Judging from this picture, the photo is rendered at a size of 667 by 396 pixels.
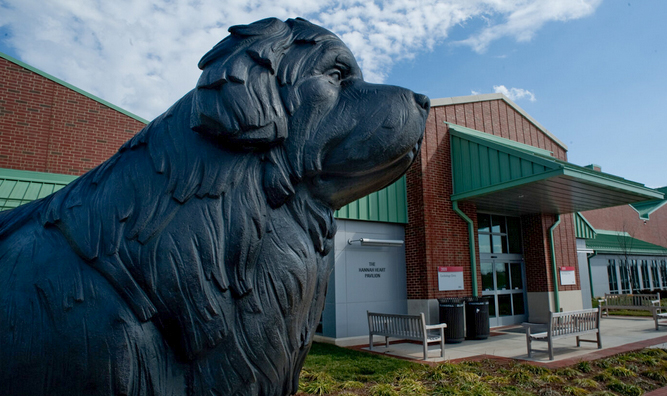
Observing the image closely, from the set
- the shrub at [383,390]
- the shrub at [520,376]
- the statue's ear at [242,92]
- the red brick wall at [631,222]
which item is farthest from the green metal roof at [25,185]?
the red brick wall at [631,222]

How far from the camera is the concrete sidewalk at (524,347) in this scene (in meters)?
9.61

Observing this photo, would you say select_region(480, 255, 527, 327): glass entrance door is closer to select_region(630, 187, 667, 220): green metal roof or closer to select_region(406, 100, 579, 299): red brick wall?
select_region(406, 100, 579, 299): red brick wall

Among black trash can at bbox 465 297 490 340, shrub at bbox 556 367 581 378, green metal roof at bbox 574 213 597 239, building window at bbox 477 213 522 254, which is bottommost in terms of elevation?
shrub at bbox 556 367 581 378

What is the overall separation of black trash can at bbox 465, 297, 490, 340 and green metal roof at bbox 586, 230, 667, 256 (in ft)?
55.0

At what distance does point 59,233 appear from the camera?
3.45 feet

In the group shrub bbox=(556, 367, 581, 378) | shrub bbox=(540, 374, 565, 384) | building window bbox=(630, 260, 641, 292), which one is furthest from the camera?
building window bbox=(630, 260, 641, 292)

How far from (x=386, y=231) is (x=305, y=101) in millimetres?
12370

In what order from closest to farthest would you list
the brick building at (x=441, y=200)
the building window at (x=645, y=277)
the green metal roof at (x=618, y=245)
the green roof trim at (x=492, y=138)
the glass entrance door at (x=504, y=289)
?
the brick building at (x=441, y=200)
the green roof trim at (x=492, y=138)
the glass entrance door at (x=504, y=289)
the green metal roof at (x=618, y=245)
the building window at (x=645, y=277)

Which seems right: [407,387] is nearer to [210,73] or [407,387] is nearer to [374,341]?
[374,341]

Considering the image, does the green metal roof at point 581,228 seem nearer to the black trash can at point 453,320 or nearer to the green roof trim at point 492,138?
the green roof trim at point 492,138

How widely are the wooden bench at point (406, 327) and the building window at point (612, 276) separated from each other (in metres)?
24.2

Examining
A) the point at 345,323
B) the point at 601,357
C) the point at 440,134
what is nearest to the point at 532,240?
the point at 440,134

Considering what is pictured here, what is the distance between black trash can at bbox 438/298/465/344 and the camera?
38.8 ft

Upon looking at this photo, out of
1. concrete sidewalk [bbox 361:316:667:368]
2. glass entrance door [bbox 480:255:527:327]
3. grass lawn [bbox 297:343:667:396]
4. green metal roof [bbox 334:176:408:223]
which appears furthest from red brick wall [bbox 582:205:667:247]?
grass lawn [bbox 297:343:667:396]
